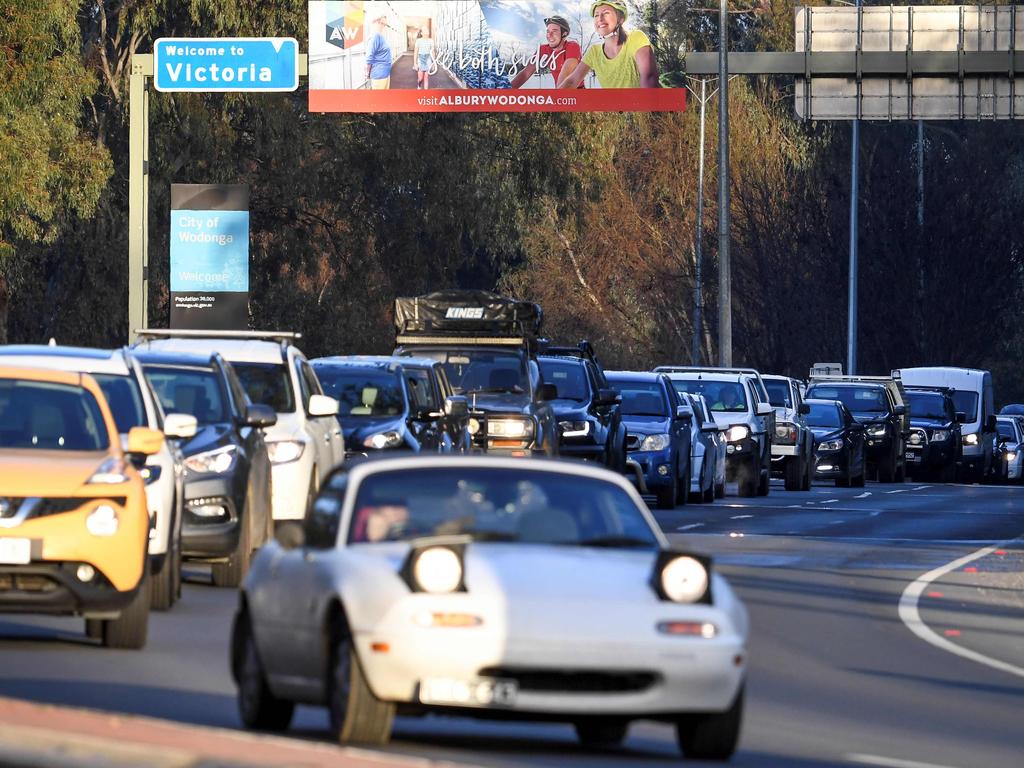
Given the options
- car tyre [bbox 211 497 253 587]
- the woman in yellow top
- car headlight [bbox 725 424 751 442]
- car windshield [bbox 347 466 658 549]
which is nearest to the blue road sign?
the woman in yellow top

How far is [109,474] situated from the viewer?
13562mm

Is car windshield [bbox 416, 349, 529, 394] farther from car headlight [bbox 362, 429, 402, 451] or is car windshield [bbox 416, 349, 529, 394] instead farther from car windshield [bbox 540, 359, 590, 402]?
car headlight [bbox 362, 429, 402, 451]

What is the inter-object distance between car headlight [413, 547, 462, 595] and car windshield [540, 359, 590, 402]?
24.1 meters

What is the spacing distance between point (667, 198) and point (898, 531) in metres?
50.6

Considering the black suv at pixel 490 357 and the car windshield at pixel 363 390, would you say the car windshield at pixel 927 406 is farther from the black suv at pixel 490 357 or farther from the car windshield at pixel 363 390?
the car windshield at pixel 363 390

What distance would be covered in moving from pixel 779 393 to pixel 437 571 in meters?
38.3

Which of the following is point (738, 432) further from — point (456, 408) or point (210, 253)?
point (456, 408)

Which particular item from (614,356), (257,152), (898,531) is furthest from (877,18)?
(614,356)

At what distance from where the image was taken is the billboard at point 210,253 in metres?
31.3

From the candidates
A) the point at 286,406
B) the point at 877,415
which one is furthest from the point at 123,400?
the point at 877,415

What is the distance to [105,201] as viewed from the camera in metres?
42.6

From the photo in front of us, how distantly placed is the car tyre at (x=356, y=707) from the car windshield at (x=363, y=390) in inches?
591

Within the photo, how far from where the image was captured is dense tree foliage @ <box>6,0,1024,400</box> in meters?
42.2

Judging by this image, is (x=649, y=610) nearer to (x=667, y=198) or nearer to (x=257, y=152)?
(x=257, y=152)
